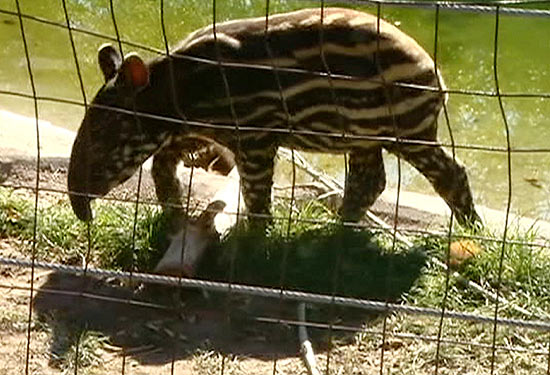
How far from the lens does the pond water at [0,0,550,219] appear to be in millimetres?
7816

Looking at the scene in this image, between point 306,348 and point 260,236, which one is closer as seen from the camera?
point 306,348

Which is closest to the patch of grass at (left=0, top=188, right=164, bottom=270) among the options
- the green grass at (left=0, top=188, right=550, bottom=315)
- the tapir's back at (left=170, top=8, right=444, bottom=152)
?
the green grass at (left=0, top=188, right=550, bottom=315)

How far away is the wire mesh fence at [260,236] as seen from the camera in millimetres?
5152

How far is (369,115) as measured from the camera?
19.4ft

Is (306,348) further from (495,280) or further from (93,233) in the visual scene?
(93,233)

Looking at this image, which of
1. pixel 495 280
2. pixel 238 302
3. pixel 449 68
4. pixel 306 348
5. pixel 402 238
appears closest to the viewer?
pixel 306 348

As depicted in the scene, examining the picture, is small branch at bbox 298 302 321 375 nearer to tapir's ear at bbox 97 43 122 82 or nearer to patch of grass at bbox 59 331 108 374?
patch of grass at bbox 59 331 108 374

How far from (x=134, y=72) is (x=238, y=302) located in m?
0.95

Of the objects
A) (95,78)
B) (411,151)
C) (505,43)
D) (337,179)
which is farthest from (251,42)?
(505,43)

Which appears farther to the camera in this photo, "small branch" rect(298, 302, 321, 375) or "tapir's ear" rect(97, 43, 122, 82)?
"tapir's ear" rect(97, 43, 122, 82)

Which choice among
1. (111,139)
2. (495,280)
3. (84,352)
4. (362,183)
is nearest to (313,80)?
(362,183)

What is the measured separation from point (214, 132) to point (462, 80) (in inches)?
146

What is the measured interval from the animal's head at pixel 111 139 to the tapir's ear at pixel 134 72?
0.09ft

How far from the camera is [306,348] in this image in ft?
16.8
